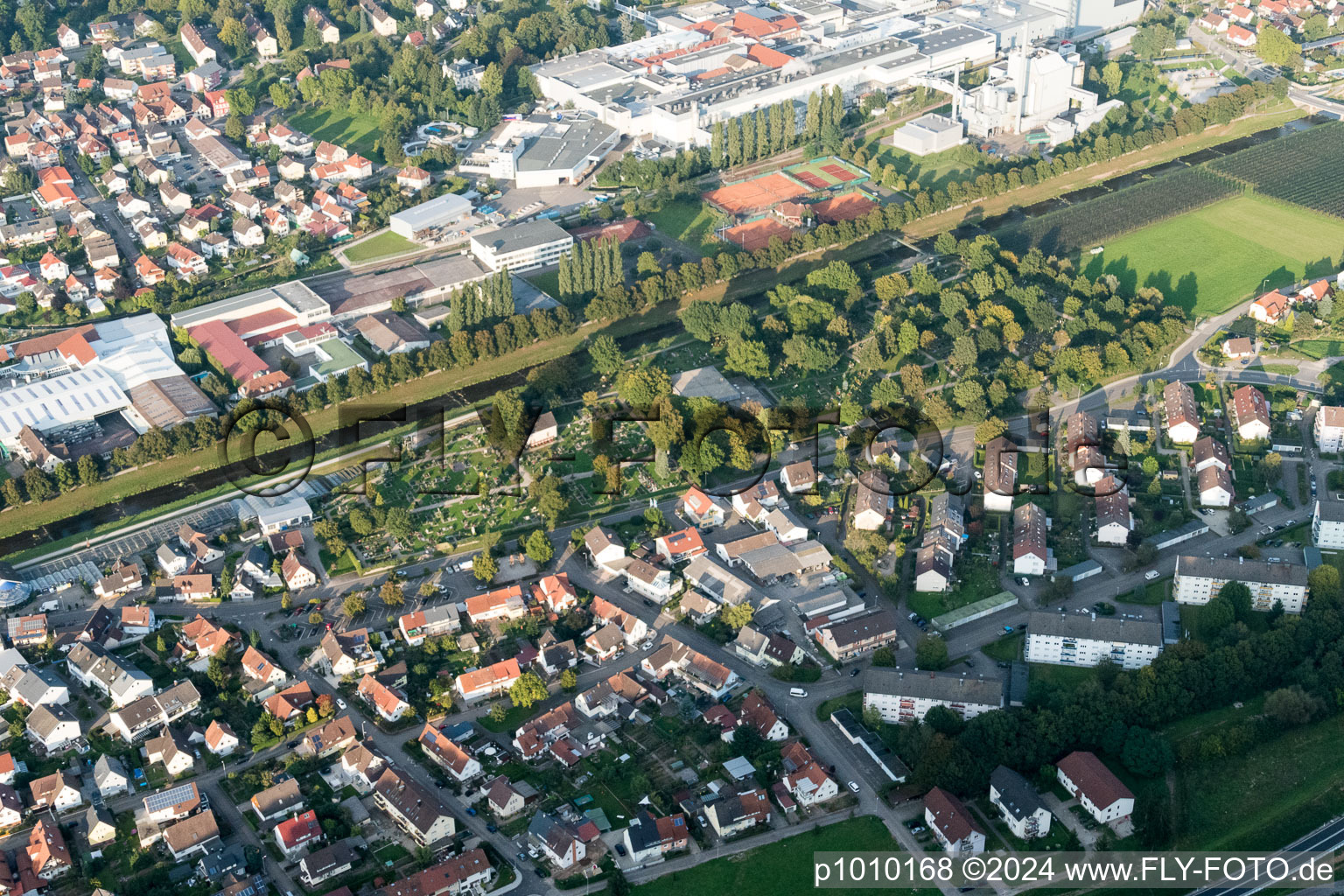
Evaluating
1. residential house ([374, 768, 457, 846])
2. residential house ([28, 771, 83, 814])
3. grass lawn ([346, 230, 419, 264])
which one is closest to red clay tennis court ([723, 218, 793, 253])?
grass lawn ([346, 230, 419, 264])

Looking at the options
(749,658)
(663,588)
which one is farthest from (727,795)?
(663,588)

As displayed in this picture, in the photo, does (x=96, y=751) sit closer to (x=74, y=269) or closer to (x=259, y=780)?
(x=259, y=780)

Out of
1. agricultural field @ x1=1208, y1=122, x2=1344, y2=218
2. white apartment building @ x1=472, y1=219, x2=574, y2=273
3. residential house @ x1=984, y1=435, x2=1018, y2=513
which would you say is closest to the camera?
residential house @ x1=984, y1=435, x2=1018, y2=513

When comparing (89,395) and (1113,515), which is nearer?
Answer: (1113,515)

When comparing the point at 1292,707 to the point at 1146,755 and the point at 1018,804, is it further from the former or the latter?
the point at 1018,804

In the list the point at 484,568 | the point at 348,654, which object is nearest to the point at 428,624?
the point at 348,654

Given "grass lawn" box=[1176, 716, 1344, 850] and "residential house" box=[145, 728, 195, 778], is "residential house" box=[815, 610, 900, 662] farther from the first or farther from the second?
"residential house" box=[145, 728, 195, 778]

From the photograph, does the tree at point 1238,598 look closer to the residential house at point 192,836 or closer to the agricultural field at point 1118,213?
the agricultural field at point 1118,213
